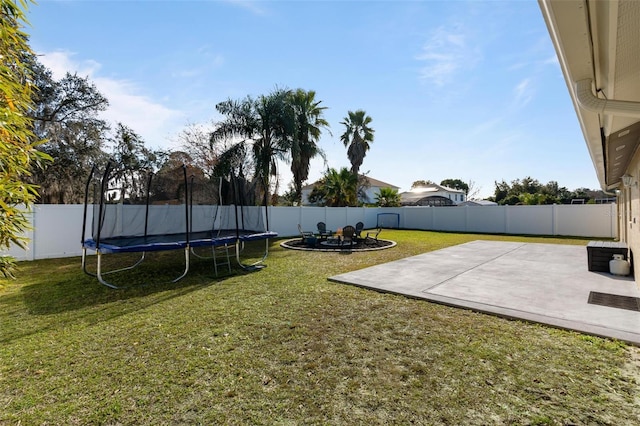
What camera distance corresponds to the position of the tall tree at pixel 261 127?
15.0 meters

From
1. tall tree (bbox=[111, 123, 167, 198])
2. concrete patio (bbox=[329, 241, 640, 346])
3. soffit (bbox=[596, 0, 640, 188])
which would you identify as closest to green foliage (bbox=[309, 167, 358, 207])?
tall tree (bbox=[111, 123, 167, 198])

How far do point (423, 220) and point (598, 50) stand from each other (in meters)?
20.9

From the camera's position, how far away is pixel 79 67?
13.8 metres

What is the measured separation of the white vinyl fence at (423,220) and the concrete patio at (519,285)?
28.2 ft

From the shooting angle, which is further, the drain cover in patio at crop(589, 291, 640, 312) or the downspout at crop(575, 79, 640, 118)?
the drain cover in patio at crop(589, 291, 640, 312)

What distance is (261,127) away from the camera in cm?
1516

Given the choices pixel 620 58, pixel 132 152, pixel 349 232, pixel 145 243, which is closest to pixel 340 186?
pixel 349 232

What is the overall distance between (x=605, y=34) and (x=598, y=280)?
261 inches

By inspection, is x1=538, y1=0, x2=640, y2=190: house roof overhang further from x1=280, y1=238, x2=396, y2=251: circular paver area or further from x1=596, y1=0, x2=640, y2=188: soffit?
x1=280, y1=238, x2=396, y2=251: circular paver area

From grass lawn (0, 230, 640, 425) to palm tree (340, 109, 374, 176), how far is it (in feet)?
71.8

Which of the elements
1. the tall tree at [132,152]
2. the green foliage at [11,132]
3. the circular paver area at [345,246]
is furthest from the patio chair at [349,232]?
the tall tree at [132,152]

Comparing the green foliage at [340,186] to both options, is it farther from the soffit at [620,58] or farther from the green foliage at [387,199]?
the soffit at [620,58]

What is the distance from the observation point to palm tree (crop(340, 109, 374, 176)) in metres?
25.9

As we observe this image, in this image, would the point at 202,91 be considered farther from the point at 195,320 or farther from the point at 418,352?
the point at 418,352
